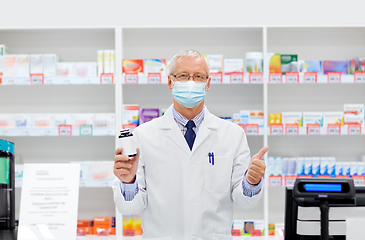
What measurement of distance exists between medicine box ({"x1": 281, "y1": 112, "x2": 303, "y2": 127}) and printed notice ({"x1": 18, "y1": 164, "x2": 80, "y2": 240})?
257 centimetres

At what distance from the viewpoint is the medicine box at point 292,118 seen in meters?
3.65

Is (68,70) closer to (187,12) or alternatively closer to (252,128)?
(187,12)

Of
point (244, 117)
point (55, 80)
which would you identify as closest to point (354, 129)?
point (244, 117)

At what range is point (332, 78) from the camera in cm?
360

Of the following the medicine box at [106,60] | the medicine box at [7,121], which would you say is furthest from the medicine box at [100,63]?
the medicine box at [7,121]

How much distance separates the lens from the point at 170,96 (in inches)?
162

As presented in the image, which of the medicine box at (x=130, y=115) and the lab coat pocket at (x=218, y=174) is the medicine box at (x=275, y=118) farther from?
the lab coat pocket at (x=218, y=174)

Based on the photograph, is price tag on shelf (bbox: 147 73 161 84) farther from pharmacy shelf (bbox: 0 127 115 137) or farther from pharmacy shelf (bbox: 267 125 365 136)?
pharmacy shelf (bbox: 267 125 365 136)

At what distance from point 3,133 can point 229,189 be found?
8.66ft

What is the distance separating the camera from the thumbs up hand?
1615 millimetres

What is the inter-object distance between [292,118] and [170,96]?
1372mm

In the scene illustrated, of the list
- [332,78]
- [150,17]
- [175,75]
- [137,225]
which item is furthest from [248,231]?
[150,17]

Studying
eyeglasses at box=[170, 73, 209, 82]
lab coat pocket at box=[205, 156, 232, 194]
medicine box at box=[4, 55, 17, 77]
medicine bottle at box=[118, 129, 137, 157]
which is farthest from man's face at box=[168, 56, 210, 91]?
medicine box at box=[4, 55, 17, 77]

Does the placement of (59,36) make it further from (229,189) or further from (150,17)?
(229,189)
